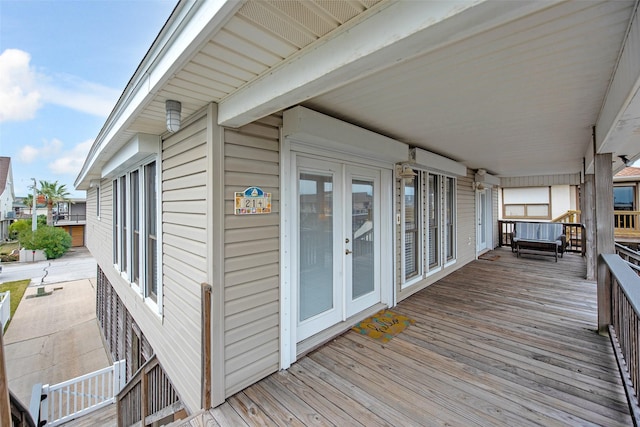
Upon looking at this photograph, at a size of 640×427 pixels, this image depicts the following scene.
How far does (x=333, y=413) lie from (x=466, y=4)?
7.90ft

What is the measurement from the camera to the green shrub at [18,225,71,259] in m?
16.8

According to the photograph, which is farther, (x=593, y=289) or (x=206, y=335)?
(x=593, y=289)

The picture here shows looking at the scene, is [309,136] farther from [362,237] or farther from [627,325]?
[627,325]

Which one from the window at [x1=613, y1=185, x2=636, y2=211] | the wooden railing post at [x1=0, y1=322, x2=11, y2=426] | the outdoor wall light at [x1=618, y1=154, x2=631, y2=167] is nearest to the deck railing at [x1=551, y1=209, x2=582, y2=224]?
the window at [x1=613, y1=185, x2=636, y2=211]

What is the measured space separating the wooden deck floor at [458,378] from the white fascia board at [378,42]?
2.17 meters

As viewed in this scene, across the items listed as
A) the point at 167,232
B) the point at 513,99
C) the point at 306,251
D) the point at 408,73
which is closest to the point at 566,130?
the point at 513,99

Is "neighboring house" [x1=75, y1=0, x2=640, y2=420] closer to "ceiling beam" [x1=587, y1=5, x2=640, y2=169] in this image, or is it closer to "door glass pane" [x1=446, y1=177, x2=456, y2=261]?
"ceiling beam" [x1=587, y1=5, x2=640, y2=169]

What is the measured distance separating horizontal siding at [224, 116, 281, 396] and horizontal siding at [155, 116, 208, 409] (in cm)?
23

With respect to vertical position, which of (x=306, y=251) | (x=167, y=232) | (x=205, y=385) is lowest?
(x=205, y=385)

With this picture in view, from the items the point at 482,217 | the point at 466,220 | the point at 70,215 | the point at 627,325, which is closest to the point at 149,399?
the point at 627,325

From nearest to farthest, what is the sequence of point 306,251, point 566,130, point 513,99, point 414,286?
point 513,99 < point 306,251 < point 566,130 < point 414,286

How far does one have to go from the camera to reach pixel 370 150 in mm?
3092

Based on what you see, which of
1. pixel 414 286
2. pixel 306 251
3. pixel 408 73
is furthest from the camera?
pixel 414 286

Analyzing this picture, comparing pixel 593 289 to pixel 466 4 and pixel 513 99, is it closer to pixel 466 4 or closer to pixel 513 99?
pixel 513 99
